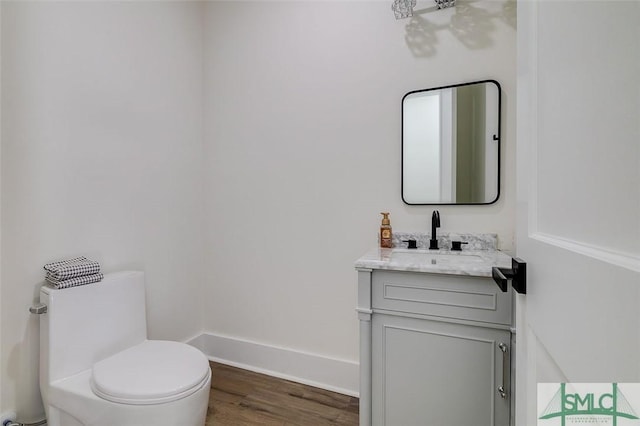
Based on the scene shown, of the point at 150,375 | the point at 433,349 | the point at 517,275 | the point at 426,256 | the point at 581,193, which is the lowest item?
the point at 150,375

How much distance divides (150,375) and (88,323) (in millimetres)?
429

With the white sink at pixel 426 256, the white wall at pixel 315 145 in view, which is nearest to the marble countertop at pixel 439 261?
the white sink at pixel 426 256

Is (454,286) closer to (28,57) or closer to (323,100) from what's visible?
(323,100)

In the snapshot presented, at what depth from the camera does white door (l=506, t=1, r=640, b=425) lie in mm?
300

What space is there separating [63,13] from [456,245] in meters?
2.30

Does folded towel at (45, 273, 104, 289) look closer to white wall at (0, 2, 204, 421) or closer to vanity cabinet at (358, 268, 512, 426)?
white wall at (0, 2, 204, 421)

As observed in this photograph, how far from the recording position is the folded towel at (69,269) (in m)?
1.41

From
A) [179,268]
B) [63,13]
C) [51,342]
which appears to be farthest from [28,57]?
[179,268]

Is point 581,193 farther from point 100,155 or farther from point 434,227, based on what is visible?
point 100,155

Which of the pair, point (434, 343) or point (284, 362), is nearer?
point (434, 343)

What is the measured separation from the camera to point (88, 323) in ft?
4.78

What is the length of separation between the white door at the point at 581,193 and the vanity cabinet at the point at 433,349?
591 mm

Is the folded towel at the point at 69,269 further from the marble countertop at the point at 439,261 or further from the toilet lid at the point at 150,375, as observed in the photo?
the marble countertop at the point at 439,261

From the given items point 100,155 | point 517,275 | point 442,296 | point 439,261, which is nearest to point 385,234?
point 439,261
